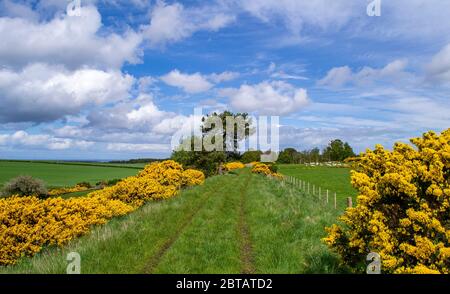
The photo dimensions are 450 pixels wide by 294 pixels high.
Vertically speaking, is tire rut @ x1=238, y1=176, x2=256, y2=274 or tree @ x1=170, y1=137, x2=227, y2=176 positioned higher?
tree @ x1=170, y1=137, x2=227, y2=176

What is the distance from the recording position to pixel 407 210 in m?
6.86

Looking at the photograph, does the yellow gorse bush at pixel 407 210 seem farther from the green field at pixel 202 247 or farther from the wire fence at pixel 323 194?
the wire fence at pixel 323 194

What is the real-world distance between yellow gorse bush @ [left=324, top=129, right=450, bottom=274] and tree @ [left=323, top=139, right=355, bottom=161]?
153733 millimetres

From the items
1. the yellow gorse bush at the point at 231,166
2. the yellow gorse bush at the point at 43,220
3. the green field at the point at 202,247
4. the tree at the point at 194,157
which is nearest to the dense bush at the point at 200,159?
the tree at the point at 194,157

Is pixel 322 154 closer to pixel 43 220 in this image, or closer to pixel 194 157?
pixel 194 157

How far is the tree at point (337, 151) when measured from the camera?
15652 cm

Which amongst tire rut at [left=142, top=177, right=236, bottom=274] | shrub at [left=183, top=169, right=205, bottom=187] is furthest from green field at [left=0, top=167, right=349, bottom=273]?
shrub at [left=183, top=169, right=205, bottom=187]

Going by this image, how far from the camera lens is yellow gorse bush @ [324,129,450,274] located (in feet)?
21.5

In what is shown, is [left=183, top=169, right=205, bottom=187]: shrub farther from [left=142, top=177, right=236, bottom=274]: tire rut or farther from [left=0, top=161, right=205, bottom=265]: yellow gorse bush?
[left=142, top=177, right=236, bottom=274]: tire rut

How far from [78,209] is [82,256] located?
6906 mm

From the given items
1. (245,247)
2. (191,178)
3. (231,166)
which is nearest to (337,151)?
(231,166)

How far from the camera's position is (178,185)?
33125 mm
